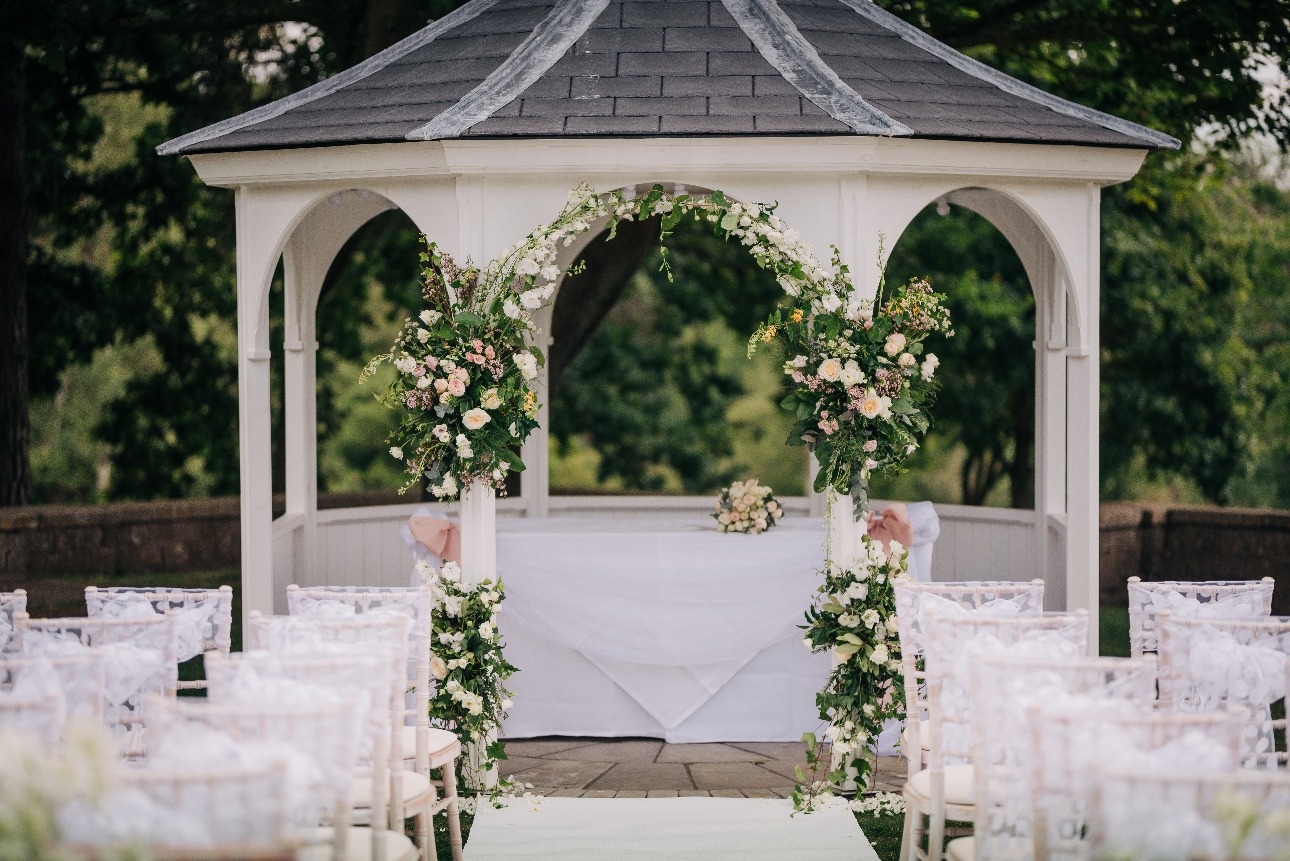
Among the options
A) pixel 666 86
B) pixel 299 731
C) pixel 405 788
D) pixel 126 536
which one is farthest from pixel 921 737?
pixel 126 536

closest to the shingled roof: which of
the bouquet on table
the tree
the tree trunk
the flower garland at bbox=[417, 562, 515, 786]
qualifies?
the flower garland at bbox=[417, 562, 515, 786]

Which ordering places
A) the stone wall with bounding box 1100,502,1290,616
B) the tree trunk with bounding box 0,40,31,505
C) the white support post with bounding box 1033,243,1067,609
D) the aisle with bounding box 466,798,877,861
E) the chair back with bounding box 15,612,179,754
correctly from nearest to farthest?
the chair back with bounding box 15,612,179,754, the aisle with bounding box 466,798,877,861, the white support post with bounding box 1033,243,1067,609, the stone wall with bounding box 1100,502,1290,616, the tree trunk with bounding box 0,40,31,505

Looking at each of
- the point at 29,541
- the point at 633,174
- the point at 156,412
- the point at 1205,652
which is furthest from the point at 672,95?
the point at 156,412

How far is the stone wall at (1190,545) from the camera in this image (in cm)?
1112

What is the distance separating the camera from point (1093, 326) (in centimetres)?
701

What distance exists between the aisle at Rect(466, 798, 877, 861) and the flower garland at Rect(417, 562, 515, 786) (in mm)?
322

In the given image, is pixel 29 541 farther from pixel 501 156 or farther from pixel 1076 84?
pixel 1076 84

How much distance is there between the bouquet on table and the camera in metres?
7.77

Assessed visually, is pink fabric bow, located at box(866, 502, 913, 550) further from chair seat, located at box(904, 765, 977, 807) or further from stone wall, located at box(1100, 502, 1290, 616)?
stone wall, located at box(1100, 502, 1290, 616)

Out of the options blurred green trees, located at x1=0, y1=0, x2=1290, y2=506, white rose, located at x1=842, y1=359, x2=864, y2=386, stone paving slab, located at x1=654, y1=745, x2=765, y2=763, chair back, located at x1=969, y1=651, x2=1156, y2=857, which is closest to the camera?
chair back, located at x1=969, y1=651, x2=1156, y2=857

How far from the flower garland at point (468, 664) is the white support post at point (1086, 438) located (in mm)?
2985

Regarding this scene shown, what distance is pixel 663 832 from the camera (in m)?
5.86

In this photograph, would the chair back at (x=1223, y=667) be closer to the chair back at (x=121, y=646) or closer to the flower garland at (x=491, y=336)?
the flower garland at (x=491, y=336)

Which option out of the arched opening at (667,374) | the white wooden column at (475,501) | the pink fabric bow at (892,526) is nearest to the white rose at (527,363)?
the white wooden column at (475,501)
